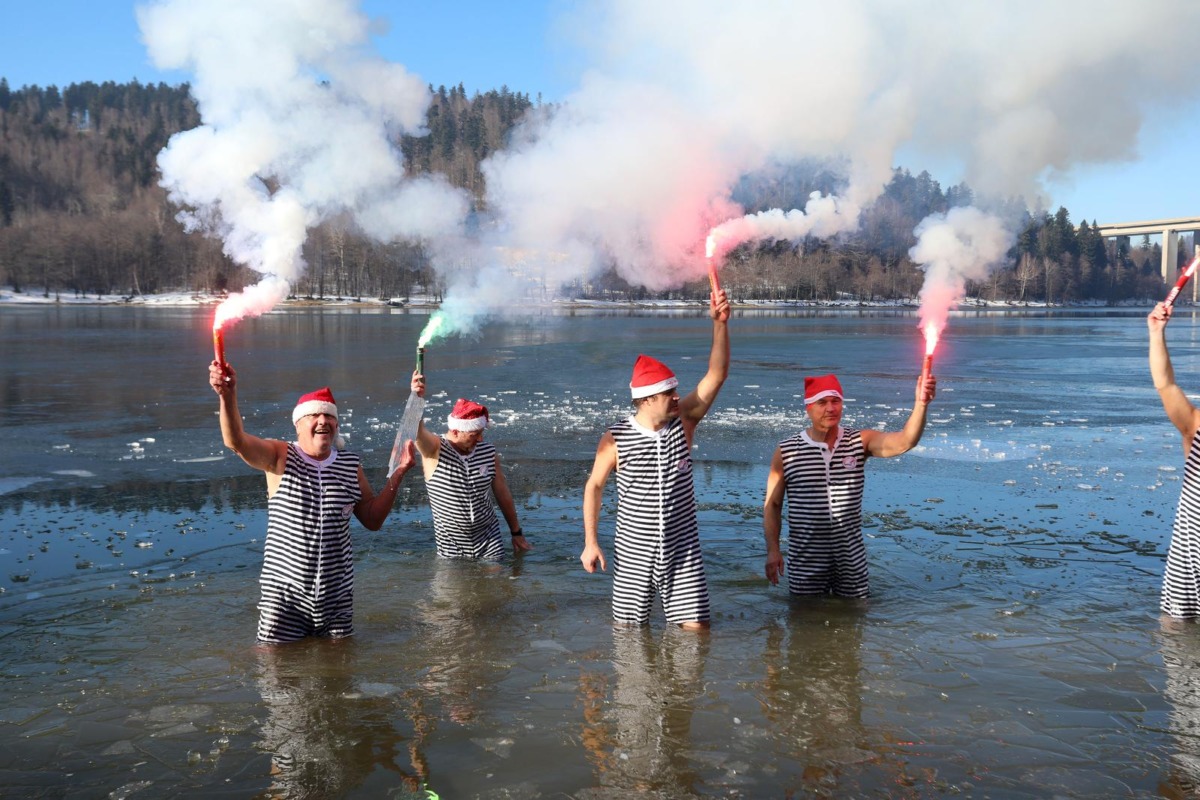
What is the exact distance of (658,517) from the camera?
660cm

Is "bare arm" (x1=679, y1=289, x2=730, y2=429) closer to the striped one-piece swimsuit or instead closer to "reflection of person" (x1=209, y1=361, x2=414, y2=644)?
the striped one-piece swimsuit

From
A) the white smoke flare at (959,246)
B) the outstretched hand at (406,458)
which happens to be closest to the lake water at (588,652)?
the outstretched hand at (406,458)

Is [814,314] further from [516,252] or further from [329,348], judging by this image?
[516,252]

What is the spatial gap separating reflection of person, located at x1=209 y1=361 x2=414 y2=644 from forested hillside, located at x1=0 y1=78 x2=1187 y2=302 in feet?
29.5

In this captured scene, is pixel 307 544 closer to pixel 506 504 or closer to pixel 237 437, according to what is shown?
pixel 237 437

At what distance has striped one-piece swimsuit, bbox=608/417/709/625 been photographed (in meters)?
6.60

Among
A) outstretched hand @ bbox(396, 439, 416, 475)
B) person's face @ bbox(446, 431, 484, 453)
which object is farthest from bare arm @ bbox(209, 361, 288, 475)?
person's face @ bbox(446, 431, 484, 453)

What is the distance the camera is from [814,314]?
291 ft

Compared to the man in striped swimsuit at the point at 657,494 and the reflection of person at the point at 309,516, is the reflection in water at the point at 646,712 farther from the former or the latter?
the reflection of person at the point at 309,516

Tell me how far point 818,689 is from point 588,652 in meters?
1.62

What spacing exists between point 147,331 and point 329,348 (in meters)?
15.4

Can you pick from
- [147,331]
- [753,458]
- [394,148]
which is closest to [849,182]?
[753,458]

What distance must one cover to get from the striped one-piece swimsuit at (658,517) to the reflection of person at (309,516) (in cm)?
150

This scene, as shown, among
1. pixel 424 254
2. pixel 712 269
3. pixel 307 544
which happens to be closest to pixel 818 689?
pixel 712 269
